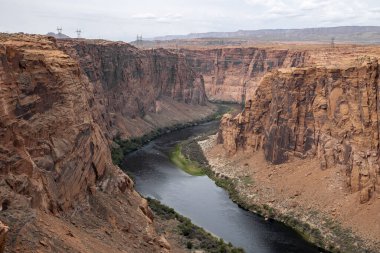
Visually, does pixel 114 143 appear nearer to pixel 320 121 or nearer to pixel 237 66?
pixel 320 121

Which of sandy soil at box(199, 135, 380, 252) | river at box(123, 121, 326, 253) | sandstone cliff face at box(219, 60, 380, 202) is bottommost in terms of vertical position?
river at box(123, 121, 326, 253)

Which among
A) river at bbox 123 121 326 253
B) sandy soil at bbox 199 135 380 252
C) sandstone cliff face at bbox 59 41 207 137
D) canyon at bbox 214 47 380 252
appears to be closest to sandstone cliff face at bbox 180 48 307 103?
sandstone cliff face at bbox 59 41 207 137

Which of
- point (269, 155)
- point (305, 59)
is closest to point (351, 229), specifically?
point (269, 155)

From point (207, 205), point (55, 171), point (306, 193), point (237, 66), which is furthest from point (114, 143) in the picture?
point (237, 66)

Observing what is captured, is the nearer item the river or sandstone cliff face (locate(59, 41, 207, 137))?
the river

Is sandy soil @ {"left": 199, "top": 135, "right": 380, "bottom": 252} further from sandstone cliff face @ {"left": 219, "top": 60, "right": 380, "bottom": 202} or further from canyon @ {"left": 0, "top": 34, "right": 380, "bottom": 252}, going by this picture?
sandstone cliff face @ {"left": 219, "top": 60, "right": 380, "bottom": 202}

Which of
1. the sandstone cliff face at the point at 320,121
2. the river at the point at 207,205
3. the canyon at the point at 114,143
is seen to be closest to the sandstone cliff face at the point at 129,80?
the canyon at the point at 114,143
